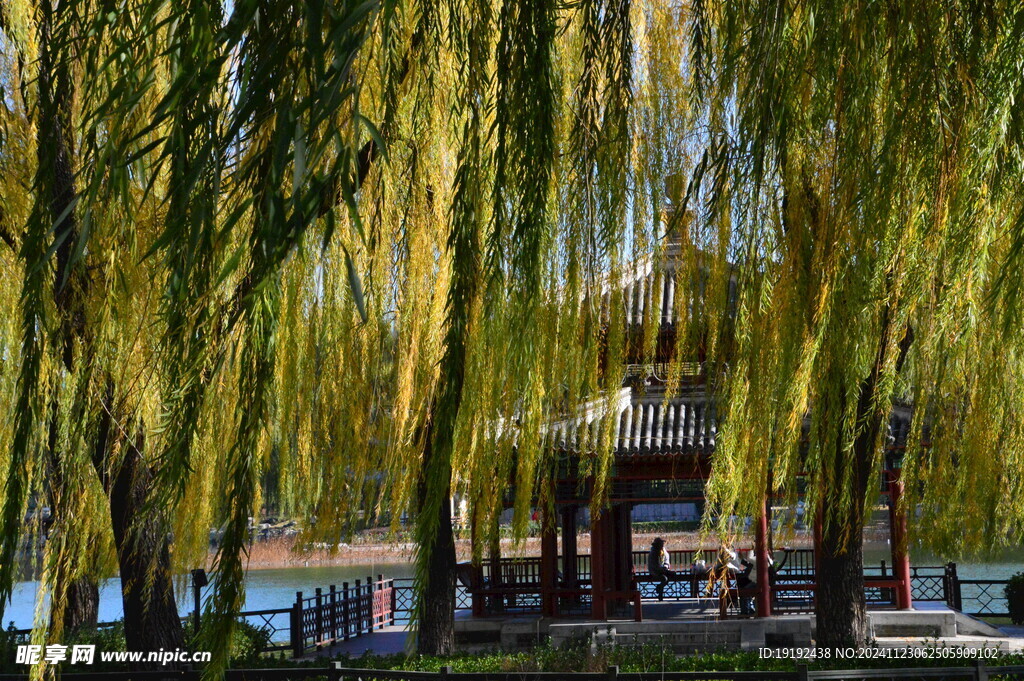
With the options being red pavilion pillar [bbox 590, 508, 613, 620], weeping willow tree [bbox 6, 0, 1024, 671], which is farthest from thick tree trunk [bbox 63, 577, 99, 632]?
weeping willow tree [bbox 6, 0, 1024, 671]

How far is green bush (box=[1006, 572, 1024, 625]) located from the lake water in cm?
253

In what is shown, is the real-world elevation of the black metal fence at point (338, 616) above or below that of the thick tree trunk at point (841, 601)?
below

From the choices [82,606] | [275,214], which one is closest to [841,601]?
[275,214]

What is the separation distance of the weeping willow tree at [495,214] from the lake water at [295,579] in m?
12.2

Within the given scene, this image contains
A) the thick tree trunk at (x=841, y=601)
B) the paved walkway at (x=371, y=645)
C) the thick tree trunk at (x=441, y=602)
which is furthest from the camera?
the paved walkway at (x=371, y=645)

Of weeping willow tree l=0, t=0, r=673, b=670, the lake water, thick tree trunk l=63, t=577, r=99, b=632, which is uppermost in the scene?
weeping willow tree l=0, t=0, r=673, b=670

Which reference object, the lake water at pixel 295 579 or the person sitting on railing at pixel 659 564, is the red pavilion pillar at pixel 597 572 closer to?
the person sitting on railing at pixel 659 564

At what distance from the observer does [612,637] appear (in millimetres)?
9727

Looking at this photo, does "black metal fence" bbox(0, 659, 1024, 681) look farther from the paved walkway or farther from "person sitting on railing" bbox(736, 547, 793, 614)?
the paved walkway

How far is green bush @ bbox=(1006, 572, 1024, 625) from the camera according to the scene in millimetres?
12391

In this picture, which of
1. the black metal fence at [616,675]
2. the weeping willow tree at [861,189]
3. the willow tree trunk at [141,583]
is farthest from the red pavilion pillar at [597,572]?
the weeping willow tree at [861,189]

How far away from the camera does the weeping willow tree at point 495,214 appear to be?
1.14 metres

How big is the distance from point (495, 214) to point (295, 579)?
23759 millimetres

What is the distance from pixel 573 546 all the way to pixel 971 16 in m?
11.8
